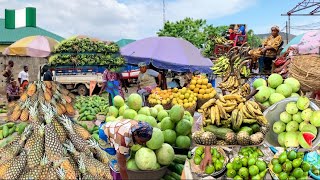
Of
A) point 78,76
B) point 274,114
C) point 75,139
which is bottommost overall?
point 75,139

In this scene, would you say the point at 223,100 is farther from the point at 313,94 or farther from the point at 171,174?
the point at 313,94

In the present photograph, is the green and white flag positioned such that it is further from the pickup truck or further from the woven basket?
the woven basket

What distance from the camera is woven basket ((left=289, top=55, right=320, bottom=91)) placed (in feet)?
15.3

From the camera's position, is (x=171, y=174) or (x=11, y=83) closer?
(x=171, y=174)

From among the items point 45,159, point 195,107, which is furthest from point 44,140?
point 195,107

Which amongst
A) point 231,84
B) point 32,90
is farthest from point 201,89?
point 32,90

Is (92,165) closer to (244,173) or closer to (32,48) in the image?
(244,173)

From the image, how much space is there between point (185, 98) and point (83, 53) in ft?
29.9

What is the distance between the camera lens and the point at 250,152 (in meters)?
3.49

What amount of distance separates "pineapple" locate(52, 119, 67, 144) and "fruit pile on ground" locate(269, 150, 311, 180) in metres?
1.95

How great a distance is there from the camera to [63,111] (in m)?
4.07

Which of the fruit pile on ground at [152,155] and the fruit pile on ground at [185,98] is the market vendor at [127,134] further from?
the fruit pile on ground at [185,98]

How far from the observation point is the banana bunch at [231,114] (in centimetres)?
364

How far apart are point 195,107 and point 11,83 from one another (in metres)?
6.65
